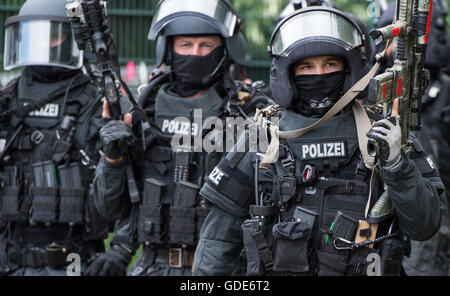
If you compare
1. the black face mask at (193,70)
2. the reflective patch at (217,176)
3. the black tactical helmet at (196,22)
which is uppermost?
the black tactical helmet at (196,22)

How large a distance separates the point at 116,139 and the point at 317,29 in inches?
60.9

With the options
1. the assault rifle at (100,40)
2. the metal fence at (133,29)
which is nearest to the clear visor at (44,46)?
the assault rifle at (100,40)

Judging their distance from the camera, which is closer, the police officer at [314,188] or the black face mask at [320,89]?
the police officer at [314,188]

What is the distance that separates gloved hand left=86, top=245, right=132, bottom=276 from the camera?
19.8 ft

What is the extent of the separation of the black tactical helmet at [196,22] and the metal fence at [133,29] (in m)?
5.41

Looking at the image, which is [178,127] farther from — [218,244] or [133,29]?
[133,29]

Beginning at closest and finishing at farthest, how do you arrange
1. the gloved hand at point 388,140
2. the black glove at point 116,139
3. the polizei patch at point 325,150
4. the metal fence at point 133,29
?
the gloved hand at point 388,140
the polizei patch at point 325,150
the black glove at point 116,139
the metal fence at point 133,29

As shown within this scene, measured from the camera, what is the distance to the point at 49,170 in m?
6.42

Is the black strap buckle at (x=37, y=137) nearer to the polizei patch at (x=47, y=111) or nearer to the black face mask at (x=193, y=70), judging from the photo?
the polizei patch at (x=47, y=111)

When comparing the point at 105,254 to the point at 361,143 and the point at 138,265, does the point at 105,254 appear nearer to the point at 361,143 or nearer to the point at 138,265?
the point at 138,265

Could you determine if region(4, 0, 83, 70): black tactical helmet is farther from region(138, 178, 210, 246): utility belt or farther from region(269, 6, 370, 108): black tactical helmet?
region(269, 6, 370, 108): black tactical helmet

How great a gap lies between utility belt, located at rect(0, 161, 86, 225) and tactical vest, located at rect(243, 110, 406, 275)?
2127mm

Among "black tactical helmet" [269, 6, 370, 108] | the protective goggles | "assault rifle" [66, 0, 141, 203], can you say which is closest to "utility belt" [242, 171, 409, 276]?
"black tactical helmet" [269, 6, 370, 108]

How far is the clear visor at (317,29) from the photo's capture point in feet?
15.2
